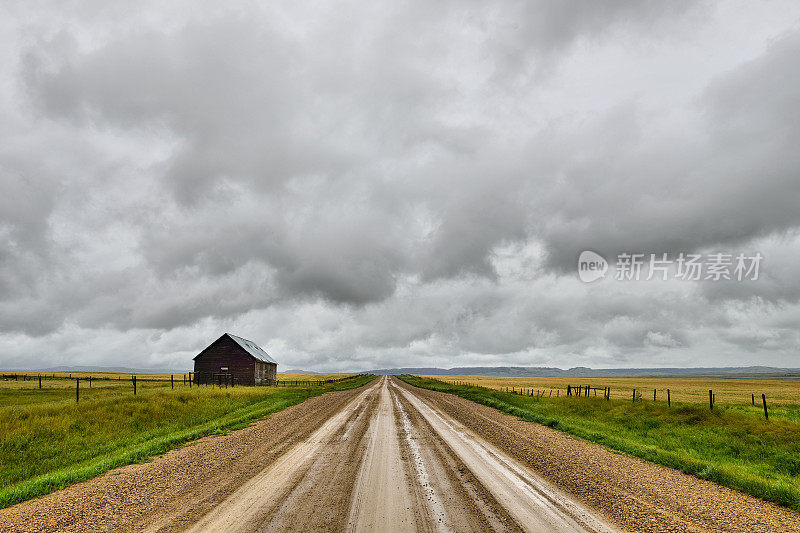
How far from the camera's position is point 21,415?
17156 millimetres

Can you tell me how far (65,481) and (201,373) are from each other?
53856 mm

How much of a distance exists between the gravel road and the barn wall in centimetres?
4923

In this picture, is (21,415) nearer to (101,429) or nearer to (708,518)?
(101,429)

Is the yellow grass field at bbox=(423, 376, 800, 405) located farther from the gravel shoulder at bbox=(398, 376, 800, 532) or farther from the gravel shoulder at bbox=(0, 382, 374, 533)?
the gravel shoulder at bbox=(0, 382, 374, 533)

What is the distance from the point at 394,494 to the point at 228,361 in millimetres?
57440

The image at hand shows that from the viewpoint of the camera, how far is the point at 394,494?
319 inches

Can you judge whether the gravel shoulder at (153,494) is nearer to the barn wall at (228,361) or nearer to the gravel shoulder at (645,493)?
the gravel shoulder at (645,493)

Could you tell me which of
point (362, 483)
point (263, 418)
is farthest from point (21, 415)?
point (362, 483)

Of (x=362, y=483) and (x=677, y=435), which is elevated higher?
(x=362, y=483)

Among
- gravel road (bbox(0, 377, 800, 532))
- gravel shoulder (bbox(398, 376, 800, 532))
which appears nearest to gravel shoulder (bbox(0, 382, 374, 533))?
gravel road (bbox(0, 377, 800, 532))

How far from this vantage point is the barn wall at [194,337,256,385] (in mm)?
59062

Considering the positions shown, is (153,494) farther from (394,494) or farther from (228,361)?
(228,361)

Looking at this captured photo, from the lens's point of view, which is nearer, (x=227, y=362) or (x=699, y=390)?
(x=227, y=362)

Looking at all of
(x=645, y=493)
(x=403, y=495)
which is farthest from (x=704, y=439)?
(x=403, y=495)
